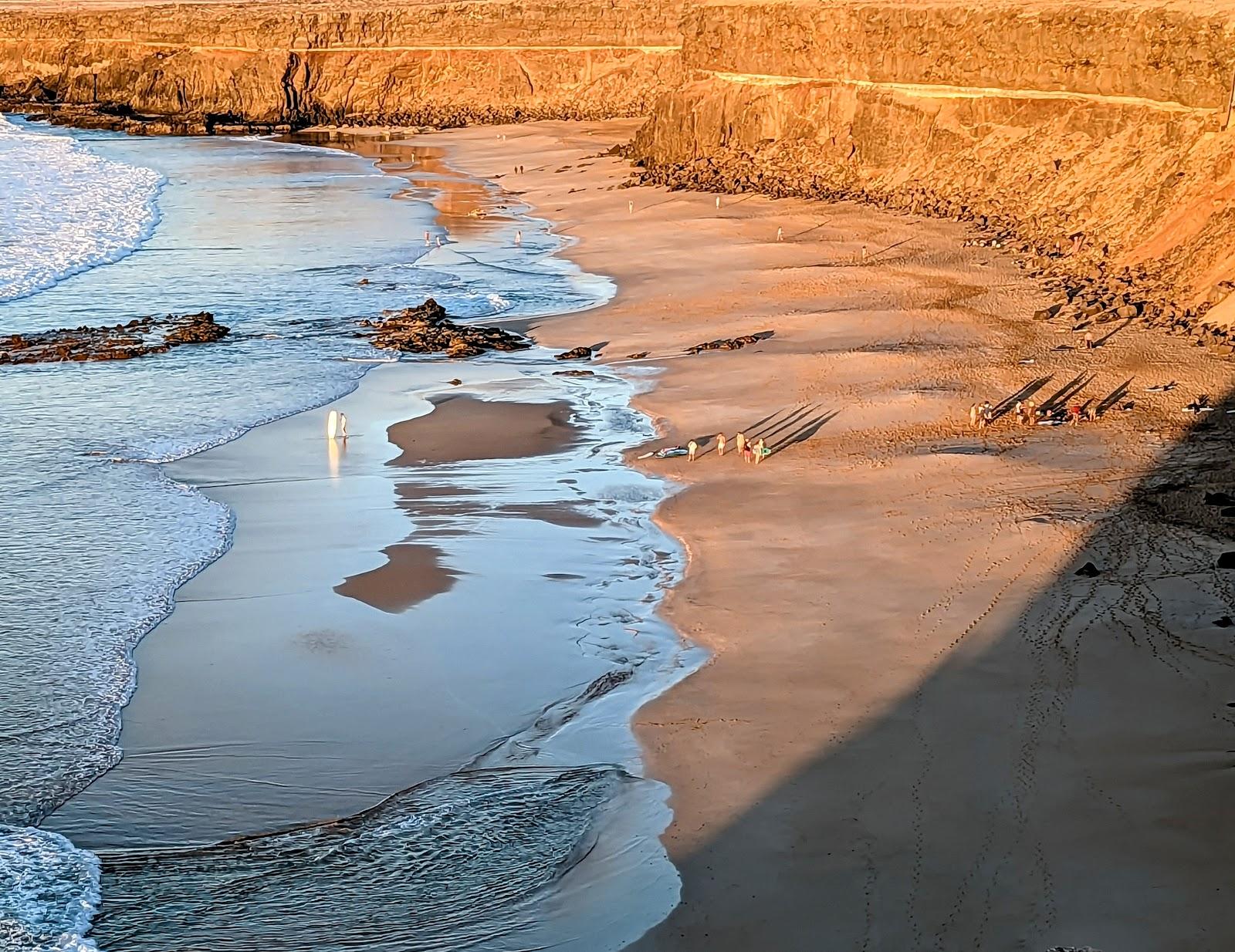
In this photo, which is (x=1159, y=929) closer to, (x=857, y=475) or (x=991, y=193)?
(x=857, y=475)

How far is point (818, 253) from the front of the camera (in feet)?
77.0

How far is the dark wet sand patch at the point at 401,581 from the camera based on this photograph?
1049cm

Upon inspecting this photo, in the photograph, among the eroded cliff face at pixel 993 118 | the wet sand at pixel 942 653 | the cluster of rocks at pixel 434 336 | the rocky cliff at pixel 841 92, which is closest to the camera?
the wet sand at pixel 942 653

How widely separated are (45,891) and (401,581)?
4273 mm

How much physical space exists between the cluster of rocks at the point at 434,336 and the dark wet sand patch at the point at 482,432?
2.56 metres

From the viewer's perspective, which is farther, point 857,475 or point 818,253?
point 818,253

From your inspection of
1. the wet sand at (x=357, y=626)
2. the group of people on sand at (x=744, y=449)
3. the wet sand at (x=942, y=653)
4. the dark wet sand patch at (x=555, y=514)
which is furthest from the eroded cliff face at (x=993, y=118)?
the wet sand at (x=357, y=626)

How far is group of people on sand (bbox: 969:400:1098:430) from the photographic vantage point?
13.6m

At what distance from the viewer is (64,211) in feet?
102

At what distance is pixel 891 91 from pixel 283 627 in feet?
75.8

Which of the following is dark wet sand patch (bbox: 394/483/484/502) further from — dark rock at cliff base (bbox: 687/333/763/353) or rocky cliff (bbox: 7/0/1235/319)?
rocky cliff (bbox: 7/0/1235/319)

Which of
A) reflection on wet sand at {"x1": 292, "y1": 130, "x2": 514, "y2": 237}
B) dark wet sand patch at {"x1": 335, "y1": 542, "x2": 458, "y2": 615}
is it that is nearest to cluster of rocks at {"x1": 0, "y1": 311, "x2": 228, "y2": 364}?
dark wet sand patch at {"x1": 335, "y1": 542, "x2": 458, "y2": 615}

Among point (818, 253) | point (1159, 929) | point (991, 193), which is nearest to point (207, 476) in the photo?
point (1159, 929)

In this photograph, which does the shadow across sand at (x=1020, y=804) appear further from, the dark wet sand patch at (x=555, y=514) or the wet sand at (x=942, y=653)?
the dark wet sand patch at (x=555, y=514)
